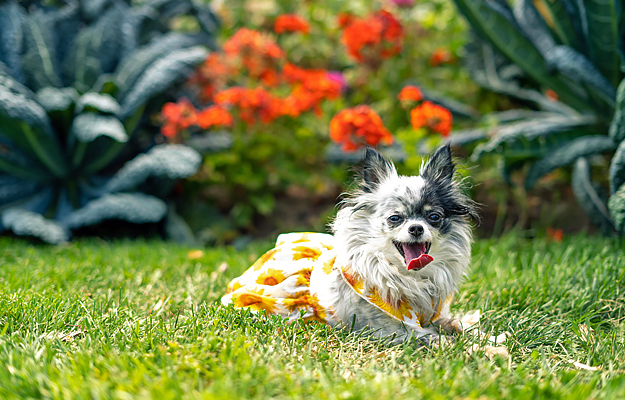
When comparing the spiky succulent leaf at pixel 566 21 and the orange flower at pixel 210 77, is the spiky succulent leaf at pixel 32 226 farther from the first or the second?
the spiky succulent leaf at pixel 566 21

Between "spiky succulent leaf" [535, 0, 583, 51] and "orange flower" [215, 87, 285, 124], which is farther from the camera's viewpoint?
"orange flower" [215, 87, 285, 124]

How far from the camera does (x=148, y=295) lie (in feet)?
8.05

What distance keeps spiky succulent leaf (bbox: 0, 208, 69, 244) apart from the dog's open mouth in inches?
108

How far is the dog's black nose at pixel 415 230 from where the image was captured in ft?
5.63

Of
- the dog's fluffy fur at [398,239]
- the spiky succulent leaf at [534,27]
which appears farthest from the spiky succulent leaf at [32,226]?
the spiky succulent leaf at [534,27]

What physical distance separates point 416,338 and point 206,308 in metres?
0.94

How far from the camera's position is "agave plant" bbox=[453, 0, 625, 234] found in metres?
3.10

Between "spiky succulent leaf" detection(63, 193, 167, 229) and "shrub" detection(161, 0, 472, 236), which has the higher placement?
"shrub" detection(161, 0, 472, 236)

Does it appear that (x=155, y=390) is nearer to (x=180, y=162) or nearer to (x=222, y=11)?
(x=180, y=162)

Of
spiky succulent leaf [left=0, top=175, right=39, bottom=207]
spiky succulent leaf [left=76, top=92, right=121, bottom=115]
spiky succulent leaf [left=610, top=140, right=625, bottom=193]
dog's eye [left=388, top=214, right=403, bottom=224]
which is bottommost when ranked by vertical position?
spiky succulent leaf [left=610, top=140, right=625, bottom=193]

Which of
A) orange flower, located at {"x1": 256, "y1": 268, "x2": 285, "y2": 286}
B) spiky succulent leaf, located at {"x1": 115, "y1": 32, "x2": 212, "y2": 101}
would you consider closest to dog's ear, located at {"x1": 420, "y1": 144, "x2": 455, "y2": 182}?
orange flower, located at {"x1": 256, "y1": 268, "x2": 285, "y2": 286}

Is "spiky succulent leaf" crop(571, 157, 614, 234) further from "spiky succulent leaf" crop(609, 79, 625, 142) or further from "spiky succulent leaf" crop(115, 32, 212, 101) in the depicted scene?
"spiky succulent leaf" crop(115, 32, 212, 101)

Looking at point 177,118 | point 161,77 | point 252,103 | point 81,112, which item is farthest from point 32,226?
point 252,103

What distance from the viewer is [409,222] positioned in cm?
174
